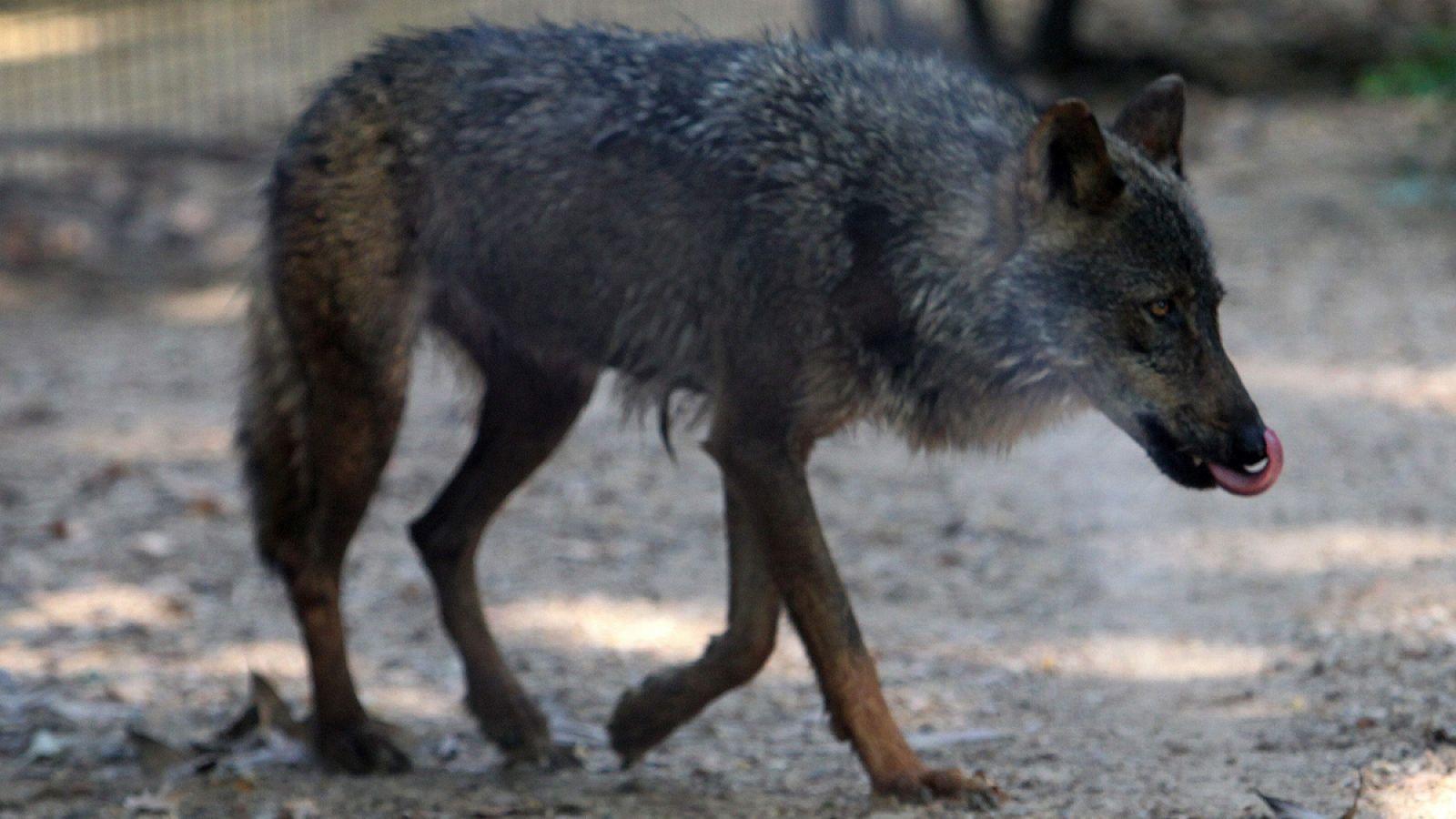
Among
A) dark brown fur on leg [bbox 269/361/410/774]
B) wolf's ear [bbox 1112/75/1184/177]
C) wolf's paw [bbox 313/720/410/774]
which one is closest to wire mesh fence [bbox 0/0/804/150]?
dark brown fur on leg [bbox 269/361/410/774]

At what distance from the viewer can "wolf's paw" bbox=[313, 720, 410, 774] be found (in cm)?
468

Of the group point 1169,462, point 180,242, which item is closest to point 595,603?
point 1169,462

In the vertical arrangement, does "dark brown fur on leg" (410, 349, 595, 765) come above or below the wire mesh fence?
below

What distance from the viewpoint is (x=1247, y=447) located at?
3.65 meters

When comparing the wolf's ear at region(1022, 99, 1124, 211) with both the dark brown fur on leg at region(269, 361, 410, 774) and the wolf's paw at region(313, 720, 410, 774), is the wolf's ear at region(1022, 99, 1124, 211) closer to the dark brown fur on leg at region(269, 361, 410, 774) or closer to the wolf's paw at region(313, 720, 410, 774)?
the dark brown fur on leg at region(269, 361, 410, 774)

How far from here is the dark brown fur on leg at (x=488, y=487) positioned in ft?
16.0

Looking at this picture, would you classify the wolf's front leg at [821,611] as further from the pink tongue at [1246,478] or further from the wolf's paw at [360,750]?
the wolf's paw at [360,750]

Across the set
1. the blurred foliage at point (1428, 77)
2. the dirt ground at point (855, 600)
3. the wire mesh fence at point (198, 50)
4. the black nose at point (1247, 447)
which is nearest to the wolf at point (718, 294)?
the black nose at point (1247, 447)

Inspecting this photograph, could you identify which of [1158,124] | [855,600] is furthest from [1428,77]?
[1158,124]

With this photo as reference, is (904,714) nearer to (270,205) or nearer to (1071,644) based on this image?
(1071,644)

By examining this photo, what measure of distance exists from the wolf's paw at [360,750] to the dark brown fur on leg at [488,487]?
0.27m

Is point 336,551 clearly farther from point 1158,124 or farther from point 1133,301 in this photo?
point 1158,124

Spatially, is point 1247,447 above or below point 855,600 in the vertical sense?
above

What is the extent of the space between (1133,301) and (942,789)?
1179mm
